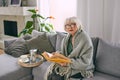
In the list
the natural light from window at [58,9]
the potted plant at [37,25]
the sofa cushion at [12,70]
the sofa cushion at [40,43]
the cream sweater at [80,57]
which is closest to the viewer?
the cream sweater at [80,57]

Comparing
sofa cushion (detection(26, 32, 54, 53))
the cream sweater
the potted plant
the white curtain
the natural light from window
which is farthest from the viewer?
the potted plant

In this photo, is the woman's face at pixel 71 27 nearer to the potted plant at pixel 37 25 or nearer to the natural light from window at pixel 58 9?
the natural light from window at pixel 58 9

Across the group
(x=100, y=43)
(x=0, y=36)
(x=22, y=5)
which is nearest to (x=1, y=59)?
(x=100, y=43)

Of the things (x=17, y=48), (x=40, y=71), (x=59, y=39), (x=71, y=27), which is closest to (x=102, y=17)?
(x=59, y=39)

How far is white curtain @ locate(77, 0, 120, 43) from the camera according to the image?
8.13 feet

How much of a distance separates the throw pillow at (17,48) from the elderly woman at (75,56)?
780 millimetres

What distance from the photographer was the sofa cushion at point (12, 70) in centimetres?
211

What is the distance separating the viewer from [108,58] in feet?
6.60

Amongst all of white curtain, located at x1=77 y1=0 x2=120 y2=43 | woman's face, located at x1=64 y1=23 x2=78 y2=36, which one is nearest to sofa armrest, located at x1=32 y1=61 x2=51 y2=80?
woman's face, located at x1=64 y1=23 x2=78 y2=36

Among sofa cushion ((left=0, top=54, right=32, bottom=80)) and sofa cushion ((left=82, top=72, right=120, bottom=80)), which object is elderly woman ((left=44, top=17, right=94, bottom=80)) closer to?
sofa cushion ((left=82, top=72, right=120, bottom=80))

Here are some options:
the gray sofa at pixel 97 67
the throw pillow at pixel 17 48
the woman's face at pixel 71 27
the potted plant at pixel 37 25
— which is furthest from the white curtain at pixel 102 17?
the throw pillow at pixel 17 48

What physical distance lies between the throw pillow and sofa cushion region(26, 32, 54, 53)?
77mm

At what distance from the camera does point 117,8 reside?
2.42 metres

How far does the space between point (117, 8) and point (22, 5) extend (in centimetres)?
259
